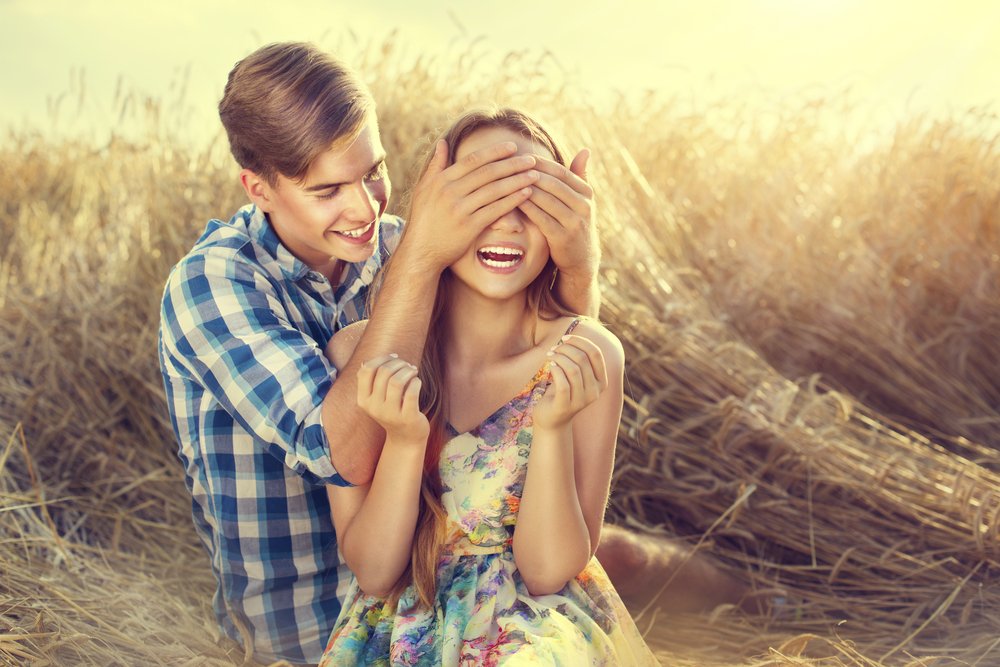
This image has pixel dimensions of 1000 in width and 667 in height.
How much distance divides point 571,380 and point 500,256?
0.32 metres

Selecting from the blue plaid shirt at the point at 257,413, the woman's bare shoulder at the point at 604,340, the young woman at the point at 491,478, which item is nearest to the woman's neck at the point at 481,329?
the young woman at the point at 491,478

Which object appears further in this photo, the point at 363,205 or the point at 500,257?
the point at 363,205

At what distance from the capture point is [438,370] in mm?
1705

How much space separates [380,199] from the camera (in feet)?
6.79

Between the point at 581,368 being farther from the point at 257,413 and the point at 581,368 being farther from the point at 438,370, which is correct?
the point at 257,413

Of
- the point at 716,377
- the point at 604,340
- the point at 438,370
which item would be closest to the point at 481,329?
the point at 438,370

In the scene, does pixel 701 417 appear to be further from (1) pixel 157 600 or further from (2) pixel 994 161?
(2) pixel 994 161

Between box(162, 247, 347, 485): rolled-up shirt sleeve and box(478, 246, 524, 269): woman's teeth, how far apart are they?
337 millimetres

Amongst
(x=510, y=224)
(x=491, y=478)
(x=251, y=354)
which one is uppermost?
(x=510, y=224)

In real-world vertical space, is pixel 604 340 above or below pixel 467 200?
below

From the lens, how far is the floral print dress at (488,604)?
4.80 ft

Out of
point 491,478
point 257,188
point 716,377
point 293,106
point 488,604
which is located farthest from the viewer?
point 716,377

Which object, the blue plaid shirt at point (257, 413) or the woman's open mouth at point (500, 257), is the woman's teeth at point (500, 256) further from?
the blue plaid shirt at point (257, 413)

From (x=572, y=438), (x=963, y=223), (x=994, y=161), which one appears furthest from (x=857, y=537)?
(x=994, y=161)
